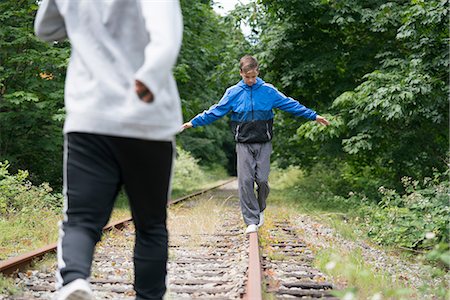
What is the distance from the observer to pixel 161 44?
231 cm

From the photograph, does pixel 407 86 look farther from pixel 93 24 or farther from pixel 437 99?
pixel 93 24

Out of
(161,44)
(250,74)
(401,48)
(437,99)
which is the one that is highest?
(401,48)

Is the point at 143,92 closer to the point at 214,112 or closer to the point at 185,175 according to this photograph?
the point at 214,112

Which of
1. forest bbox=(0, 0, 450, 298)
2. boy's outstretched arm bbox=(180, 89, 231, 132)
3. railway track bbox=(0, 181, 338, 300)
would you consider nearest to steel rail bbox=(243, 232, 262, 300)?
railway track bbox=(0, 181, 338, 300)

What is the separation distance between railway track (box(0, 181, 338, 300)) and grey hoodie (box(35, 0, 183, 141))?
1.78 meters

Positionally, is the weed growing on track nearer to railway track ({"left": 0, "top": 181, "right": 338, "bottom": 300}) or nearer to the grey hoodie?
railway track ({"left": 0, "top": 181, "right": 338, "bottom": 300})

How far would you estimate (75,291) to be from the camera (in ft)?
7.84

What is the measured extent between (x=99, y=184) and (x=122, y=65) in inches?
19.9

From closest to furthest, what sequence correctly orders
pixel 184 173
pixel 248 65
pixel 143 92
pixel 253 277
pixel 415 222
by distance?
1. pixel 143 92
2. pixel 253 277
3. pixel 248 65
4. pixel 415 222
5. pixel 184 173

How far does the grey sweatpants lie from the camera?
666 centimetres

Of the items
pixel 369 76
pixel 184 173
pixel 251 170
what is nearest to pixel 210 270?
pixel 251 170

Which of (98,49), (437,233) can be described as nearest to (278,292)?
(98,49)

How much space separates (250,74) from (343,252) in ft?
6.98

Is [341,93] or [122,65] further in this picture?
[341,93]
